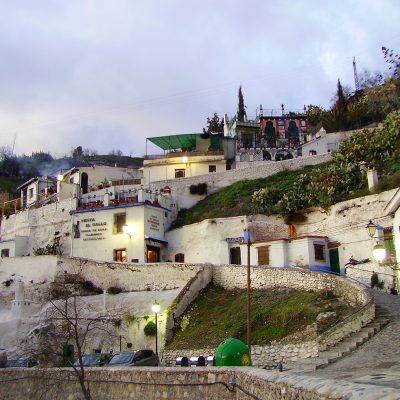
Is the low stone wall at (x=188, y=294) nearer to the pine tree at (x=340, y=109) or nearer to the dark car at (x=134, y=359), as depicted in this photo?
the dark car at (x=134, y=359)

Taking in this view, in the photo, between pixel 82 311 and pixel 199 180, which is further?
pixel 199 180

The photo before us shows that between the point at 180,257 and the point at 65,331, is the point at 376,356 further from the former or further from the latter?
the point at 180,257

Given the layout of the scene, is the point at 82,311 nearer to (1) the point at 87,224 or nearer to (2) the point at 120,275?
(2) the point at 120,275

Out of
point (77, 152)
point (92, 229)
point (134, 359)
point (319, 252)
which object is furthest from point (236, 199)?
point (77, 152)

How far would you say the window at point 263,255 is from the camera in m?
35.4

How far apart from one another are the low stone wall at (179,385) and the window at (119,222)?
2249cm

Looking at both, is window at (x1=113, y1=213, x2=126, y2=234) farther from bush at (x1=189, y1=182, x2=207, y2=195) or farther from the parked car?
the parked car

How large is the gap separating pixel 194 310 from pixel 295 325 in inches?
Result: 300

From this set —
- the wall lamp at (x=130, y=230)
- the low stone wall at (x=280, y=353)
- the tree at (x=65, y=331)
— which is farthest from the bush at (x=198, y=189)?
the low stone wall at (x=280, y=353)

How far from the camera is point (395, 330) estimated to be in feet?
64.9

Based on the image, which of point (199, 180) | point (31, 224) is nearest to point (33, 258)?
point (31, 224)

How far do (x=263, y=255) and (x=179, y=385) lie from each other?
78.4ft

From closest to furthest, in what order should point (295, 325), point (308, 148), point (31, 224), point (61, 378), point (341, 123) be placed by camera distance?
point (61, 378)
point (295, 325)
point (31, 224)
point (308, 148)
point (341, 123)

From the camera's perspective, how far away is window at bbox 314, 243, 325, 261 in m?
34.7
